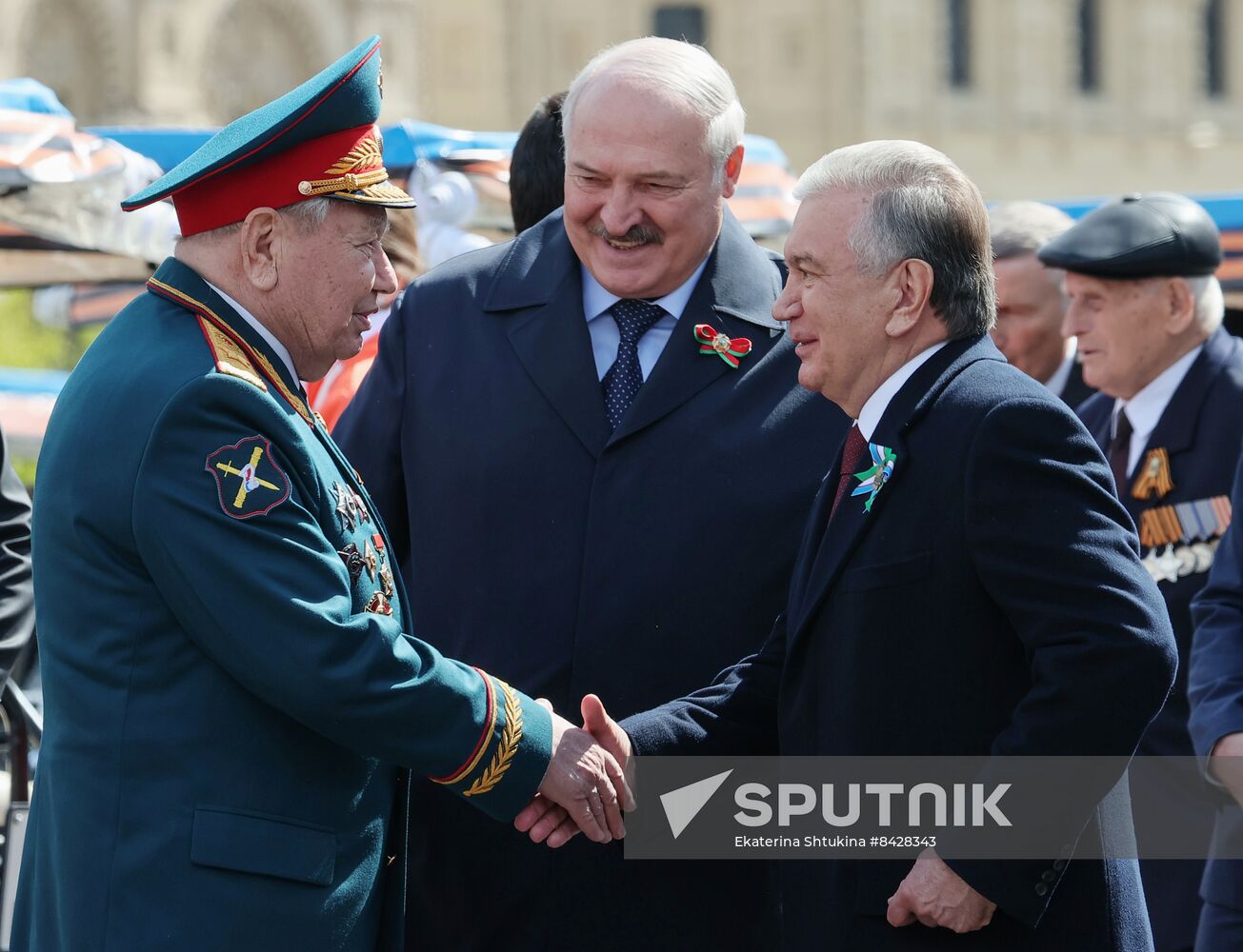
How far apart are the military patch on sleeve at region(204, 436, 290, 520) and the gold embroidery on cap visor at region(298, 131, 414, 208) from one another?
405 millimetres

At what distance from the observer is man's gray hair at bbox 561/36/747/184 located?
11.1 ft

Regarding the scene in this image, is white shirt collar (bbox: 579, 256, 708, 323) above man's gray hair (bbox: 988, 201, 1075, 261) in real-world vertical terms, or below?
above

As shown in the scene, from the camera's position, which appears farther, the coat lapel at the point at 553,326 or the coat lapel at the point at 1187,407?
the coat lapel at the point at 1187,407

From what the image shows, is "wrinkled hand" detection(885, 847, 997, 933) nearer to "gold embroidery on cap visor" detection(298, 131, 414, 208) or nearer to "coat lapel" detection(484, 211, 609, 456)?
"coat lapel" detection(484, 211, 609, 456)

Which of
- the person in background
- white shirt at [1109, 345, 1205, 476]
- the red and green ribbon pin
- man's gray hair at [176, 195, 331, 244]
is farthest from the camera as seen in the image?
white shirt at [1109, 345, 1205, 476]

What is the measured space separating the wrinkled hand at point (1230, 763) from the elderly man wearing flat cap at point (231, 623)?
1472 millimetres

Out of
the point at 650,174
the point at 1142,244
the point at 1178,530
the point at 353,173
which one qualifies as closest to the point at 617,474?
the point at 650,174

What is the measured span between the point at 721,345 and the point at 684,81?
1.56ft

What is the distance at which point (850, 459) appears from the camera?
2912mm

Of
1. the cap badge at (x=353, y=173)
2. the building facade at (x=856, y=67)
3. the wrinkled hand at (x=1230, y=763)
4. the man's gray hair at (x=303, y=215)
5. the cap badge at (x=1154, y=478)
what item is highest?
the cap badge at (x=353, y=173)

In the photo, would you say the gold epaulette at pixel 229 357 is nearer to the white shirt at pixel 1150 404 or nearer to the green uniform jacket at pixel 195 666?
the green uniform jacket at pixel 195 666

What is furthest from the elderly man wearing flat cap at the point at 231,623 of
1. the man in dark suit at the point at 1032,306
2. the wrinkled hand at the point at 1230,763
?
the man in dark suit at the point at 1032,306

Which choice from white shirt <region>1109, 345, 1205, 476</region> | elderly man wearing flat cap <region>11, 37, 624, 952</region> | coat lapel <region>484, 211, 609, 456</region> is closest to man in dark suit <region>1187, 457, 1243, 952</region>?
white shirt <region>1109, 345, 1205, 476</region>

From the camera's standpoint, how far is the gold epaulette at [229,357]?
106 inches
